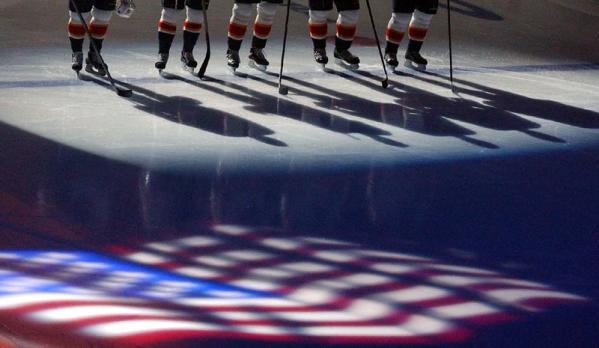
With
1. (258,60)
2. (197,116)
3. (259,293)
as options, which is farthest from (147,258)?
(258,60)

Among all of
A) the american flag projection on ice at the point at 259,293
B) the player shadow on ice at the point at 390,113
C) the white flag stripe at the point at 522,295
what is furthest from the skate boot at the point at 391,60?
the white flag stripe at the point at 522,295

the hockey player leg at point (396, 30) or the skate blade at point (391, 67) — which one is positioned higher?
the hockey player leg at point (396, 30)

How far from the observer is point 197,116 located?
5.36 metres

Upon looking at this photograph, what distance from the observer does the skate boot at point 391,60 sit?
6879 mm

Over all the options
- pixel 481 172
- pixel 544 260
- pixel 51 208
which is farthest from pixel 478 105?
pixel 51 208

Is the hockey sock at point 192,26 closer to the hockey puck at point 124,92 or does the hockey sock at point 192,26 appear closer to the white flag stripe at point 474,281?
the hockey puck at point 124,92

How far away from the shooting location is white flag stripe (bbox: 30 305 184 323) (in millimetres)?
2928

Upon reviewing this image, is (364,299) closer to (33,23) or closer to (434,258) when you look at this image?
(434,258)

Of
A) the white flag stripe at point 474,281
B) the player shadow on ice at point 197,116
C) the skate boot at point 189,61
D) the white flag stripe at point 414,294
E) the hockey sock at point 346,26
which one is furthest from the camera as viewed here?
the hockey sock at point 346,26

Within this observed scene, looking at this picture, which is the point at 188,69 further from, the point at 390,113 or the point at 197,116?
the point at 390,113

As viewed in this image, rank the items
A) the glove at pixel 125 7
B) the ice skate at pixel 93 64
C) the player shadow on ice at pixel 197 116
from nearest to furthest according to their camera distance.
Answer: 1. the player shadow on ice at pixel 197 116
2. the glove at pixel 125 7
3. the ice skate at pixel 93 64

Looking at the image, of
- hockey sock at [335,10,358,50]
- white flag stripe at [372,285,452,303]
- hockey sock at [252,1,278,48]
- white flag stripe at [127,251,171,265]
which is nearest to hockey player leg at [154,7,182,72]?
hockey sock at [252,1,278,48]

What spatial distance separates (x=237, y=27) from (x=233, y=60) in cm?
20

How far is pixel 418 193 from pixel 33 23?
4.16m
